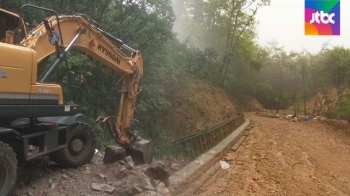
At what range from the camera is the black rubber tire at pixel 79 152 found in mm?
5719

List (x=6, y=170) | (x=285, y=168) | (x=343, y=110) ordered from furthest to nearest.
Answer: (x=343, y=110), (x=285, y=168), (x=6, y=170)

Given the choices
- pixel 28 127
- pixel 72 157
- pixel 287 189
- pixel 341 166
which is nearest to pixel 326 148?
pixel 341 166

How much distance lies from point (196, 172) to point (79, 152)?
11.2ft

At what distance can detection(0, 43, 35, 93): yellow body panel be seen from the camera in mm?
4039

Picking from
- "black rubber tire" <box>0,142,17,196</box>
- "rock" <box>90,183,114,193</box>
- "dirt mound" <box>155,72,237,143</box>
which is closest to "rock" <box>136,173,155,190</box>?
"rock" <box>90,183,114,193</box>

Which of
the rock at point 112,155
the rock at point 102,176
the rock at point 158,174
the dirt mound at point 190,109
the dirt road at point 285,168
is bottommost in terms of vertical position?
the dirt road at point 285,168

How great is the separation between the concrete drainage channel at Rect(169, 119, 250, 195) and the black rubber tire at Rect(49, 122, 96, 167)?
1886 millimetres

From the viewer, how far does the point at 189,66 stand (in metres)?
22.1

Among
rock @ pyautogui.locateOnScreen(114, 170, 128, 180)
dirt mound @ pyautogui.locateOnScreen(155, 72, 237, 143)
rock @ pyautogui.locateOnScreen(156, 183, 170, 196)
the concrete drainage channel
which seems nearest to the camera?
rock @ pyautogui.locateOnScreen(114, 170, 128, 180)

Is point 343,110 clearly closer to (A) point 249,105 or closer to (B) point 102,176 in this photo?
(A) point 249,105

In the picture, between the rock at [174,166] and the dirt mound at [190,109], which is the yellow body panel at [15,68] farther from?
the dirt mound at [190,109]

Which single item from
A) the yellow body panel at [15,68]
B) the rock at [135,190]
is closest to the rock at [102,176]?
the rock at [135,190]

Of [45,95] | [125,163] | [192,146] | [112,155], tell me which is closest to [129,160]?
[125,163]

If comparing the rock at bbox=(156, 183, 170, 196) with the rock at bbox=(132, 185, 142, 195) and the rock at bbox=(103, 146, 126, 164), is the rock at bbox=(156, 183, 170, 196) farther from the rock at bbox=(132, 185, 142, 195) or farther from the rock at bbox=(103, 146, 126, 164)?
the rock at bbox=(103, 146, 126, 164)
